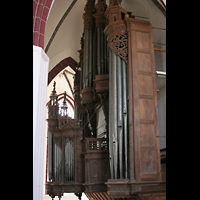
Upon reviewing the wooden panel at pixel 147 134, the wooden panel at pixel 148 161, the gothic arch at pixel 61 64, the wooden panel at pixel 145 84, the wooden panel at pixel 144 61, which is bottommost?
the wooden panel at pixel 148 161

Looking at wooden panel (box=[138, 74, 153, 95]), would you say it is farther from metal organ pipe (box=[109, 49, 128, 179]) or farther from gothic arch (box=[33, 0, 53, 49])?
gothic arch (box=[33, 0, 53, 49])

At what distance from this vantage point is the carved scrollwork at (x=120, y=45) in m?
5.98

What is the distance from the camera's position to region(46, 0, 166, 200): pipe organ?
524 cm

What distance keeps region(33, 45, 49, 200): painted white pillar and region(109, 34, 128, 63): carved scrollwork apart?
106 inches

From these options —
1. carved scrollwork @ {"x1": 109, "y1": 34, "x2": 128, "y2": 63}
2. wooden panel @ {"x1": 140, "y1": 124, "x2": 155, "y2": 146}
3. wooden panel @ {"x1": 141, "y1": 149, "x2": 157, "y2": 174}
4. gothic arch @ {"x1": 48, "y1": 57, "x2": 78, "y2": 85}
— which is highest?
gothic arch @ {"x1": 48, "y1": 57, "x2": 78, "y2": 85}

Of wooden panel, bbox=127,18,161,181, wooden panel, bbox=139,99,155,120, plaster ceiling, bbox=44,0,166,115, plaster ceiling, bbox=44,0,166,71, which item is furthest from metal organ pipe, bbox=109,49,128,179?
plaster ceiling, bbox=44,0,166,71

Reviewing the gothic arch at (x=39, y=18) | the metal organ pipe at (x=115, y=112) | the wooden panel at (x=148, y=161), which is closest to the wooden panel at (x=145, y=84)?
the metal organ pipe at (x=115, y=112)

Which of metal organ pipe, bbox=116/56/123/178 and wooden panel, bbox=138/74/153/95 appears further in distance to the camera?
wooden panel, bbox=138/74/153/95

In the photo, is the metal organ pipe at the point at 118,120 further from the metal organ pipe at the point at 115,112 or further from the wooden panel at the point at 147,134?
the wooden panel at the point at 147,134

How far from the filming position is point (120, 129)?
5.60 metres

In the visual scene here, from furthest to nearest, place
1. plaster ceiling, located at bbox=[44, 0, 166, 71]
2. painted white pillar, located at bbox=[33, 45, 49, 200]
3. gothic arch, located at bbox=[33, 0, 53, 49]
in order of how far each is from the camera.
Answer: plaster ceiling, located at bbox=[44, 0, 166, 71] → gothic arch, located at bbox=[33, 0, 53, 49] → painted white pillar, located at bbox=[33, 45, 49, 200]

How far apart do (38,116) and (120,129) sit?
258 centimetres
